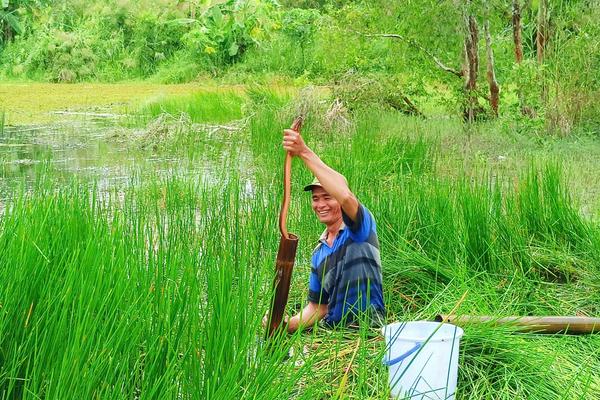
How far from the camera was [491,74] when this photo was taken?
857cm

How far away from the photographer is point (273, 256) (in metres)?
3.88

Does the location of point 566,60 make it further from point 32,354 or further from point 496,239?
point 32,354

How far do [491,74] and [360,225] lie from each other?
6101 mm

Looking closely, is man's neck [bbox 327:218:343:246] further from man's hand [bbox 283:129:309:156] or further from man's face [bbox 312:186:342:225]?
Result: man's hand [bbox 283:129:309:156]

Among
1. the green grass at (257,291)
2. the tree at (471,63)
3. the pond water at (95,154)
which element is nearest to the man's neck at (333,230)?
the green grass at (257,291)

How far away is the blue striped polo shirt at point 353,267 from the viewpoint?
286 cm

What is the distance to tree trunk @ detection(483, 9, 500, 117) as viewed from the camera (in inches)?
327

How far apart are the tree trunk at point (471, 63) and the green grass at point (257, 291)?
3.19m

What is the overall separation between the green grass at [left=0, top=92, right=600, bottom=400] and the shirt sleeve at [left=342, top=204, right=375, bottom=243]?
0.30m

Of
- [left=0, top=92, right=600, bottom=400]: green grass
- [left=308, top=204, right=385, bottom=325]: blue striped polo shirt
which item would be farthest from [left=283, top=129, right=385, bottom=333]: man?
[left=0, top=92, right=600, bottom=400]: green grass

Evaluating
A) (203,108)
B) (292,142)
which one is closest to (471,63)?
(203,108)

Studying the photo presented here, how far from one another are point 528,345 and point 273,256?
1.50 metres

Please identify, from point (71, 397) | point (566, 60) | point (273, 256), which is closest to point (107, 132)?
point (566, 60)

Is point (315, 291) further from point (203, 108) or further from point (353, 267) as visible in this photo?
point (203, 108)
